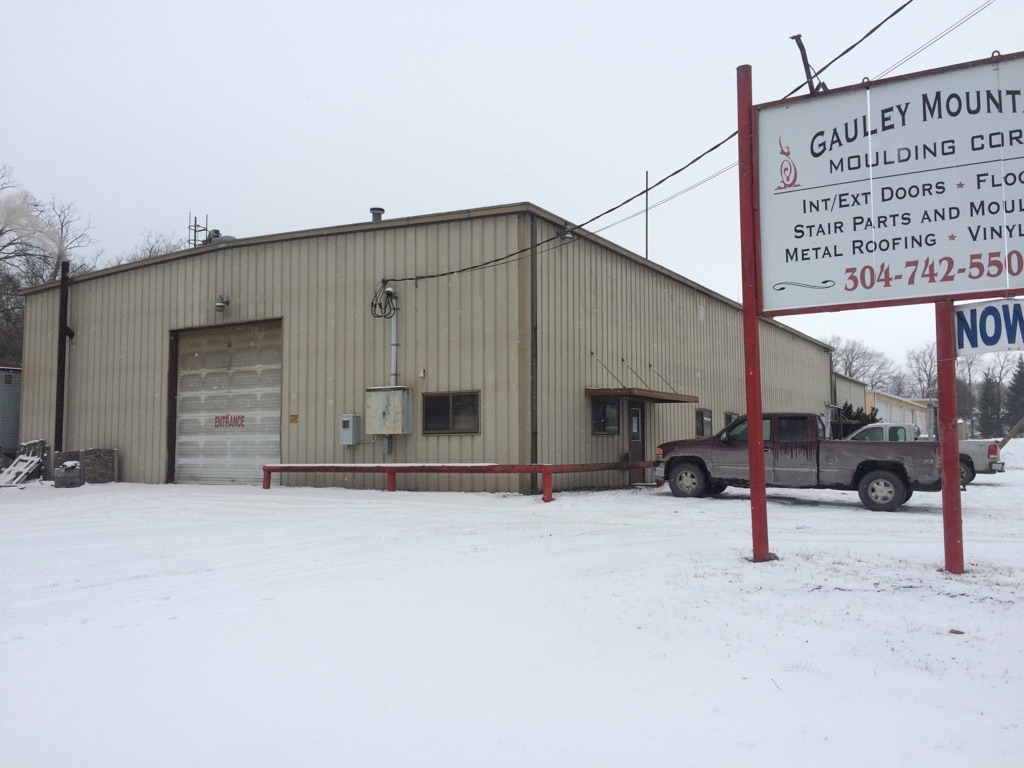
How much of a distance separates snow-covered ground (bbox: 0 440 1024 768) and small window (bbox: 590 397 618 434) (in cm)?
918

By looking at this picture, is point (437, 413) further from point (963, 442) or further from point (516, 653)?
point (963, 442)

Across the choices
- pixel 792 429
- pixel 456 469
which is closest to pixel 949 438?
pixel 792 429

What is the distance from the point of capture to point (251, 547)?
9.88 meters

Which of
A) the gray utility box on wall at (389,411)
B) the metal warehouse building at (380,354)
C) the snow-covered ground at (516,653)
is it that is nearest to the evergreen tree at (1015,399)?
the metal warehouse building at (380,354)

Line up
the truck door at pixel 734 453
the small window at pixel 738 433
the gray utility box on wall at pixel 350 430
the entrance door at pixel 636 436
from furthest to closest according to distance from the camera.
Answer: the entrance door at pixel 636 436 < the gray utility box on wall at pixel 350 430 < the small window at pixel 738 433 < the truck door at pixel 734 453

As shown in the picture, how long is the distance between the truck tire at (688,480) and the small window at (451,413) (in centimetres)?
407

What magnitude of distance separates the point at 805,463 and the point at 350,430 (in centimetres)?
937

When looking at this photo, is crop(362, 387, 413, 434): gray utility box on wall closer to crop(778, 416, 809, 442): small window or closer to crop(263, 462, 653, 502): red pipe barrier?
crop(263, 462, 653, 502): red pipe barrier

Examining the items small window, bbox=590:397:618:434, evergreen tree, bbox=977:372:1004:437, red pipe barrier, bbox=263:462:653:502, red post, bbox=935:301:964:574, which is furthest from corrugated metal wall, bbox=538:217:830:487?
evergreen tree, bbox=977:372:1004:437

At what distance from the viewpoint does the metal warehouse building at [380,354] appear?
1717 centimetres

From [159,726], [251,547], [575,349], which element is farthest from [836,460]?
[159,726]

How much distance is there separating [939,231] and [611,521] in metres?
6.16

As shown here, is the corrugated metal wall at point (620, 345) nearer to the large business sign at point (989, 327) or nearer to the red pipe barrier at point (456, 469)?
the red pipe barrier at point (456, 469)

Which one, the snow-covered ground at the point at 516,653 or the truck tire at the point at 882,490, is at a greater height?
the truck tire at the point at 882,490
